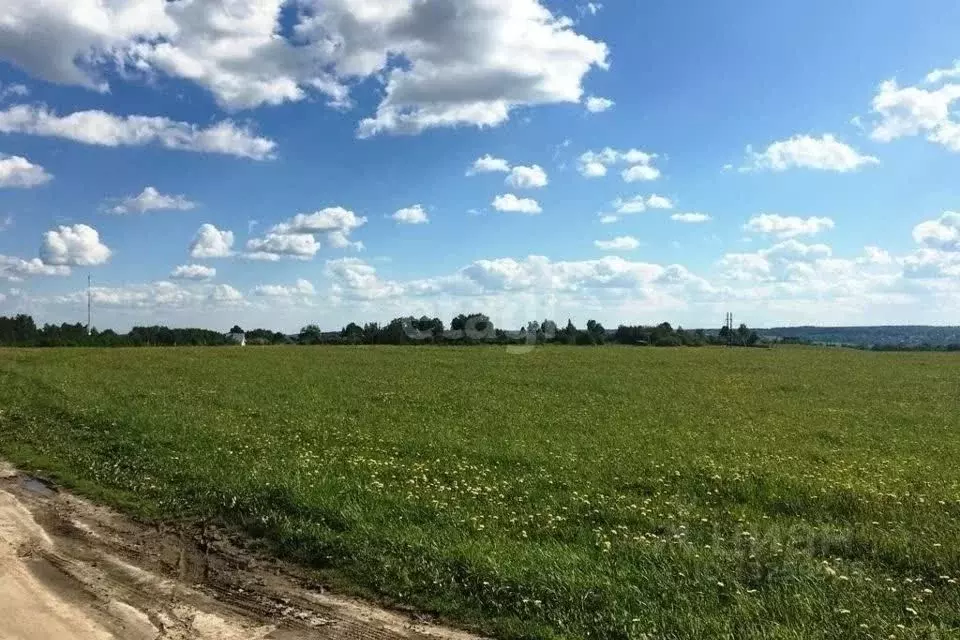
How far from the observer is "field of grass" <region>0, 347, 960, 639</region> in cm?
699

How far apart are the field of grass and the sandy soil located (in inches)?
21.9

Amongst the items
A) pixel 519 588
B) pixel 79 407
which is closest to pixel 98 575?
pixel 519 588

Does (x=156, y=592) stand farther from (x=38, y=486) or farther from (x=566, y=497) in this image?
(x=38, y=486)

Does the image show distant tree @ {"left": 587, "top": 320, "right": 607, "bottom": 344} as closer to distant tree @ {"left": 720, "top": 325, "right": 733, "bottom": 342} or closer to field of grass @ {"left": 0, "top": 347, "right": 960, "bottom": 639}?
distant tree @ {"left": 720, "top": 325, "right": 733, "bottom": 342}

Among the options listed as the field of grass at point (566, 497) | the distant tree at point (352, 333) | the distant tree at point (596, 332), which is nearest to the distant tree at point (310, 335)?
the distant tree at point (352, 333)

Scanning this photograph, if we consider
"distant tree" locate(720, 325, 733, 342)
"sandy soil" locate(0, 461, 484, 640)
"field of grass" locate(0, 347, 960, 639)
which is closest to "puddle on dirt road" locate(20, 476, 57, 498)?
"field of grass" locate(0, 347, 960, 639)

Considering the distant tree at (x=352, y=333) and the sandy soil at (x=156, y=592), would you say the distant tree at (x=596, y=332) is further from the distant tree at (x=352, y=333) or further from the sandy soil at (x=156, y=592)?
the sandy soil at (x=156, y=592)

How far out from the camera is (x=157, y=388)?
28.3 m

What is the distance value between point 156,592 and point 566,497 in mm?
6082

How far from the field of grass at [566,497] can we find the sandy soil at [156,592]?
56 centimetres

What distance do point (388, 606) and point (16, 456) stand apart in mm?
11859

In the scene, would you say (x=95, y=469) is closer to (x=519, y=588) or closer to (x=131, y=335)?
(x=519, y=588)

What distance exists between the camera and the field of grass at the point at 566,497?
6992 millimetres

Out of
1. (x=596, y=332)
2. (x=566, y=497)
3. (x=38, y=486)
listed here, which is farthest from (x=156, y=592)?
(x=596, y=332)
